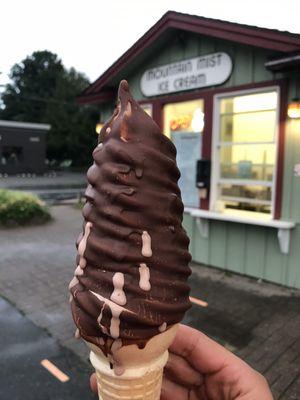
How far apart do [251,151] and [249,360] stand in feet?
12.1

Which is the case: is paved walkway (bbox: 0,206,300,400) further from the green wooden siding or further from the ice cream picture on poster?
the ice cream picture on poster

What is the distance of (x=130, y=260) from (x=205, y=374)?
905 millimetres

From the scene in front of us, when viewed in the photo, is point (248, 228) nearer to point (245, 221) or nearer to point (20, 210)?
point (245, 221)

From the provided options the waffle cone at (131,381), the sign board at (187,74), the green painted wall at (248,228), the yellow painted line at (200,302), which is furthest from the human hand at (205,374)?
the sign board at (187,74)

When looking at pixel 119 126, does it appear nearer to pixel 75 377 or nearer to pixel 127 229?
pixel 127 229

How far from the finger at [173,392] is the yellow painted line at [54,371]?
6.77 feet

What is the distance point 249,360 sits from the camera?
402 cm

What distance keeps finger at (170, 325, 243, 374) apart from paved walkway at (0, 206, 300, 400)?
1.97 meters

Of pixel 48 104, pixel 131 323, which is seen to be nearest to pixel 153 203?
pixel 131 323

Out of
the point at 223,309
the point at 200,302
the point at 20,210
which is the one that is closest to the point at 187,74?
the point at 200,302

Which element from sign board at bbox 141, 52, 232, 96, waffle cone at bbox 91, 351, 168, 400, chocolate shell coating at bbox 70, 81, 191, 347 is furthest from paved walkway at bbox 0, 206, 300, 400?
sign board at bbox 141, 52, 232, 96

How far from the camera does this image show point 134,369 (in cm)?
158

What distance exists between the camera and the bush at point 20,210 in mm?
11617

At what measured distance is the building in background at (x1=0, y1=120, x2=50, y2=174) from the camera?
37.5 meters
